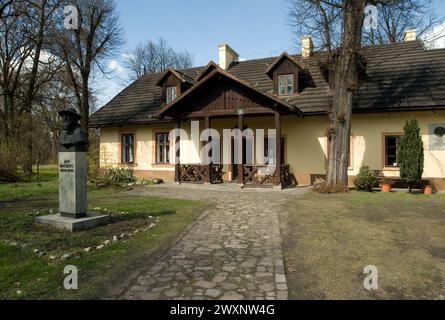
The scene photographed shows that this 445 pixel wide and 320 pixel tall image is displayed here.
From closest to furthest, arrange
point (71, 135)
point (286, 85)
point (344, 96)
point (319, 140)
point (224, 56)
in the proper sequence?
point (71, 135) < point (344, 96) < point (319, 140) < point (286, 85) < point (224, 56)

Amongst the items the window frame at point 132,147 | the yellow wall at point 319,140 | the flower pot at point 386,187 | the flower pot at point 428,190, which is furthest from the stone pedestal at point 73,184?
the window frame at point 132,147

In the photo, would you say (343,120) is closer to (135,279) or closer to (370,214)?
(370,214)

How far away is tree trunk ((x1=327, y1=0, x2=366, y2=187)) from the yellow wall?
204 cm

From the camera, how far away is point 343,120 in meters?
12.8

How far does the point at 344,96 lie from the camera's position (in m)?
12.8

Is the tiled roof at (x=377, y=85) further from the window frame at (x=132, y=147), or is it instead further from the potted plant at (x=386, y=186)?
the potted plant at (x=386, y=186)

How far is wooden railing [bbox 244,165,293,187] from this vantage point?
552 inches

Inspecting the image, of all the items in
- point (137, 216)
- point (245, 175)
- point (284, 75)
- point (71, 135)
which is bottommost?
point (137, 216)

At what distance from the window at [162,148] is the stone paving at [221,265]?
1048 cm

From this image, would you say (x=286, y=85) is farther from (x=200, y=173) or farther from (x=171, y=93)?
(x=171, y=93)

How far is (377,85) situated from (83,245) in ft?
45.5

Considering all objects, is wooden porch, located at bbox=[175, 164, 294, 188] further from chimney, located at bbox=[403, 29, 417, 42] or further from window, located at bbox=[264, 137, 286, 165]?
chimney, located at bbox=[403, 29, 417, 42]

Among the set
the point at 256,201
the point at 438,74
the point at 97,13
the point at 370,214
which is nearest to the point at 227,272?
the point at 370,214

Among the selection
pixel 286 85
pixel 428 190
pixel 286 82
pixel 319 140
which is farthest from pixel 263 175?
pixel 428 190
